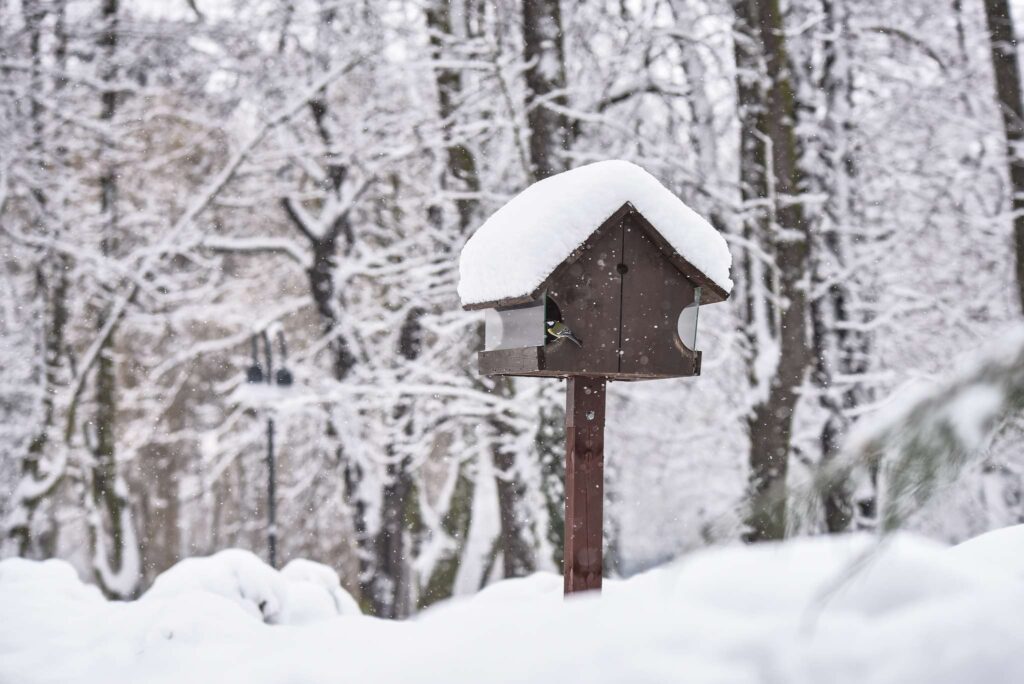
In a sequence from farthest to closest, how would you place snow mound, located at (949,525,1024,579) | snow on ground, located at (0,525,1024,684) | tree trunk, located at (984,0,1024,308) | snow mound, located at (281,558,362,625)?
tree trunk, located at (984,0,1024,308)
snow mound, located at (281,558,362,625)
snow mound, located at (949,525,1024,579)
snow on ground, located at (0,525,1024,684)

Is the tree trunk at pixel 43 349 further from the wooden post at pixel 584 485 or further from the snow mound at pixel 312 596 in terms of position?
the wooden post at pixel 584 485

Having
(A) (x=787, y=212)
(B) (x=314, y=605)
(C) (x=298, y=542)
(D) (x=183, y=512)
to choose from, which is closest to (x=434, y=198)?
(A) (x=787, y=212)

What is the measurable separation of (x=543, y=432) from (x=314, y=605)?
257cm

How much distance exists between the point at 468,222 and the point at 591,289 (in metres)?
5.25

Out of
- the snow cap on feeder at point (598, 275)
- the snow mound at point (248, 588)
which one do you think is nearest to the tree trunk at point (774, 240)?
the snow mound at point (248, 588)

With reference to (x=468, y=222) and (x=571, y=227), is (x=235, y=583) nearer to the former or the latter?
(x=571, y=227)

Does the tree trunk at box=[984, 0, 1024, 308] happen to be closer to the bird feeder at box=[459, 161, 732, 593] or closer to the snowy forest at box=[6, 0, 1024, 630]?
the snowy forest at box=[6, 0, 1024, 630]

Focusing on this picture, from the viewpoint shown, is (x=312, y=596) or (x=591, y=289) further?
(x=312, y=596)

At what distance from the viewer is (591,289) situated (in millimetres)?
3031

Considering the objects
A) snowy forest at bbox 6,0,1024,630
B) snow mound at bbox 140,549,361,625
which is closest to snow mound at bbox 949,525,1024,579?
snow mound at bbox 140,549,361,625

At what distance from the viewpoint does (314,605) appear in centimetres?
530

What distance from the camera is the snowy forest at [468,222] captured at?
7.47 meters

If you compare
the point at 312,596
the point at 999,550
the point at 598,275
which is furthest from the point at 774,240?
the point at 999,550

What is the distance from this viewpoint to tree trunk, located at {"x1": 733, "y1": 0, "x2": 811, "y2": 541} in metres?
7.05
